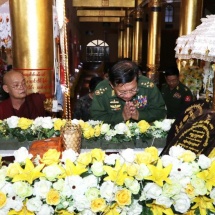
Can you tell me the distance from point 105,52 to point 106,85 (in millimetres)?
23724

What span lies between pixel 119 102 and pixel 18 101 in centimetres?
93

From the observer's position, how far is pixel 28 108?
10.5 feet

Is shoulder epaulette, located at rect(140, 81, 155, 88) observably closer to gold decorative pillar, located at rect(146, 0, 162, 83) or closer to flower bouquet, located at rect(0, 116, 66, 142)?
flower bouquet, located at rect(0, 116, 66, 142)

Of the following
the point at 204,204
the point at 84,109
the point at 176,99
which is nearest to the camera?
the point at 204,204

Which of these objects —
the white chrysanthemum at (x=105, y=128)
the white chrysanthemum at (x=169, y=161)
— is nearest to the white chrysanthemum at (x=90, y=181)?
the white chrysanthemum at (x=169, y=161)

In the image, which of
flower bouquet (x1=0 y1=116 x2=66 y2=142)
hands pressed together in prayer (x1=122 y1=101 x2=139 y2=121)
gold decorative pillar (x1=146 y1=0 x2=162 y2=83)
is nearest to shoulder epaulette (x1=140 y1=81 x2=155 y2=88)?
hands pressed together in prayer (x1=122 y1=101 x2=139 y2=121)

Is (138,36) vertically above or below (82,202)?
above

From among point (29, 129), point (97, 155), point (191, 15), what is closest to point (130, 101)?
point (29, 129)

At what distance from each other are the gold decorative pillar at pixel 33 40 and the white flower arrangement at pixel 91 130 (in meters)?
1.21

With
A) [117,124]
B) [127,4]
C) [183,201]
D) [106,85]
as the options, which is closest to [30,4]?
[106,85]

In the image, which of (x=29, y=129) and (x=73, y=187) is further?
(x=29, y=129)

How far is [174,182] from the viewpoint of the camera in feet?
4.94

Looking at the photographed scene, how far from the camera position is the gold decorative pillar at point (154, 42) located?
10023 millimetres

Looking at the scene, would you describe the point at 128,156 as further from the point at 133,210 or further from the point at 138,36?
the point at 138,36
